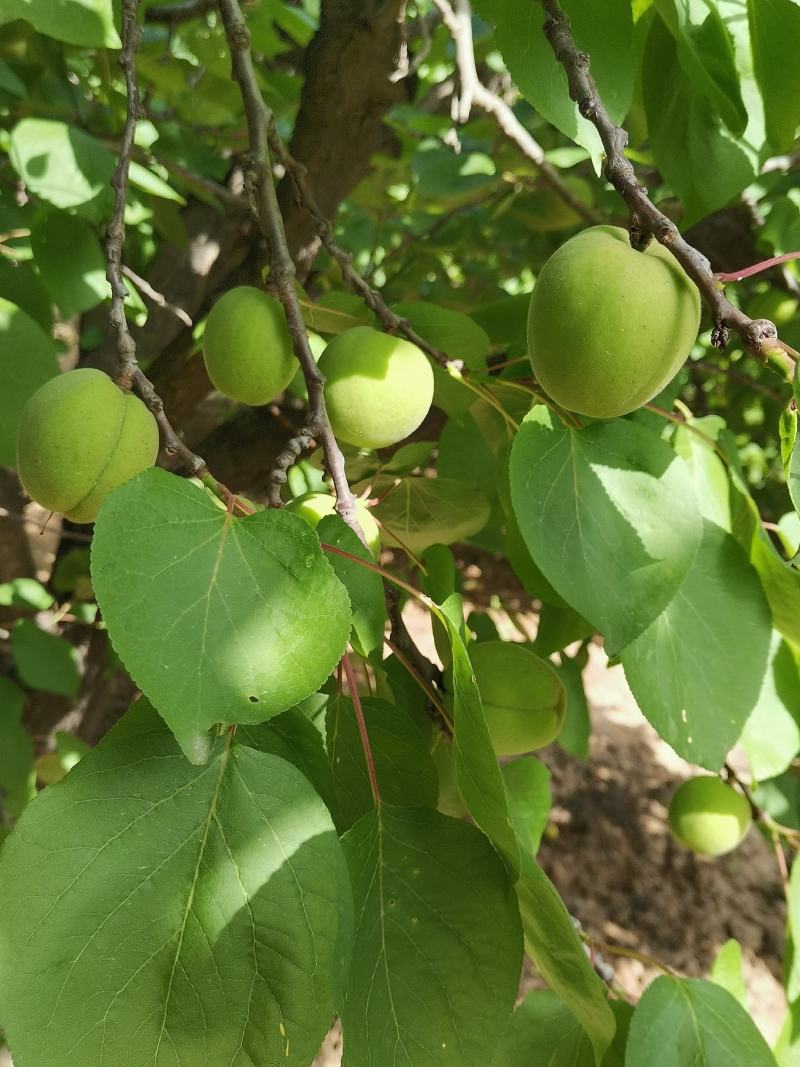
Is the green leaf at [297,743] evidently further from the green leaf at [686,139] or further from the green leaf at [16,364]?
the green leaf at [686,139]

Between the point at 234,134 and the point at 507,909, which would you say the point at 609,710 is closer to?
the point at 234,134

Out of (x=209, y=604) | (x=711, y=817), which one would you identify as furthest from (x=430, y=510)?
(x=711, y=817)

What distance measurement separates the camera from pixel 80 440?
822mm

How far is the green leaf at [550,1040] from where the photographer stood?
3.32 feet

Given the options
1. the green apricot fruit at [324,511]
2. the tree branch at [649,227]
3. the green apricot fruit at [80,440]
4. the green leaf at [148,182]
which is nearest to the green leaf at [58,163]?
the green leaf at [148,182]

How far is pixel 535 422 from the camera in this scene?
2.95 ft

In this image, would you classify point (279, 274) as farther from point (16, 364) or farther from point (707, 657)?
point (707, 657)

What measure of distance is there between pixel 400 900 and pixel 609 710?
3327 millimetres

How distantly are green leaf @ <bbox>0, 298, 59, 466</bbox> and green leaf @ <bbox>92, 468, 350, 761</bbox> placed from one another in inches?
23.2

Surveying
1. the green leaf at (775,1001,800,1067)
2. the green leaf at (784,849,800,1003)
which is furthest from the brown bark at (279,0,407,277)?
the green leaf at (775,1001,800,1067)

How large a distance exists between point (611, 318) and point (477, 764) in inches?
16.5

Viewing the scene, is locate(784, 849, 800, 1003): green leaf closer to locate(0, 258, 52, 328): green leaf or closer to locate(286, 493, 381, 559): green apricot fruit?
locate(286, 493, 381, 559): green apricot fruit

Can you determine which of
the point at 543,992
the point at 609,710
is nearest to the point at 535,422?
the point at 543,992

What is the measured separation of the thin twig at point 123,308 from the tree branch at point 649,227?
461mm
